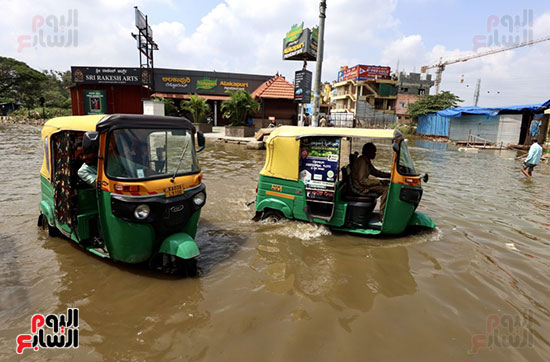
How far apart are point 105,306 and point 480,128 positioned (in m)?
34.5

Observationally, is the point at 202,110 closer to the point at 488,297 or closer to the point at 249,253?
the point at 249,253

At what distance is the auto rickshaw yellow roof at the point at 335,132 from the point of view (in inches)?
218

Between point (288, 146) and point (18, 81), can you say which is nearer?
point (288, 146)

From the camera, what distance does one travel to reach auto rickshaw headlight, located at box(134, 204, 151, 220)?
3.87 m

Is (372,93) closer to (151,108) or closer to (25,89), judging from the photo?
(151,108)

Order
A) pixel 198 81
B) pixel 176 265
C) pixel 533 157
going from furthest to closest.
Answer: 1. pixel 198 81
2. pixel 533 157
3. pixel 176 265

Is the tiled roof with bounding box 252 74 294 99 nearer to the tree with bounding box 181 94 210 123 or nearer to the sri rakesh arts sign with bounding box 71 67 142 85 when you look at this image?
the tree with bounding box 181 94 210 123

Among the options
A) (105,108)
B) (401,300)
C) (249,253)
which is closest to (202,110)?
(105,108)

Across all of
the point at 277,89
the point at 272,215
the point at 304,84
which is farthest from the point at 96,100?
the point at 272,215

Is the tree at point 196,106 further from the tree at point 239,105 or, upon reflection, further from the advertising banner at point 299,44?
the advertising banner at point 299,44

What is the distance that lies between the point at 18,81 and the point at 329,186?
62431 mm

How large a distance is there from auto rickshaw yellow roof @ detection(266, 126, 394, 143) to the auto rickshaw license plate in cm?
258

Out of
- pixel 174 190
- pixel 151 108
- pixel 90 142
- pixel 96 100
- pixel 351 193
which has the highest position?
pixel 96 100

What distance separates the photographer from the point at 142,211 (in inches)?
154
